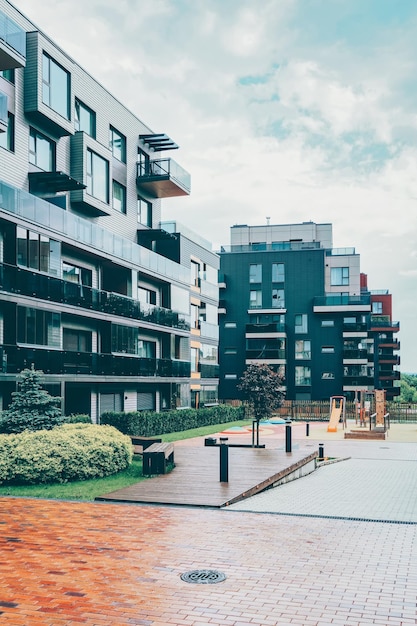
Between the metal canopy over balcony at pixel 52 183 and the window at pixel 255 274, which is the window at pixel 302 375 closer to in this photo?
the window at pixel 255 274

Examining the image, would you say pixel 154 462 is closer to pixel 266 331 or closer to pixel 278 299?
pixel 266 331

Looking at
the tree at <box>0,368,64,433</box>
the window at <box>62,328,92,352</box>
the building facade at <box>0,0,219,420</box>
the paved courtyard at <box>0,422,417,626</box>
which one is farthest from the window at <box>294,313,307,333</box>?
the paved courtyard at <box>0,422,417,626</box>

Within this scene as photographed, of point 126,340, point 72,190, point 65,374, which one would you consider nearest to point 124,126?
point 72,190

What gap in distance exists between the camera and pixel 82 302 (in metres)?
30.5

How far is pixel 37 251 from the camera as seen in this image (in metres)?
26.9

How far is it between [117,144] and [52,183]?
908 cm

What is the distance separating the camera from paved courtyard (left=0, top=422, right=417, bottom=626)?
7.03m

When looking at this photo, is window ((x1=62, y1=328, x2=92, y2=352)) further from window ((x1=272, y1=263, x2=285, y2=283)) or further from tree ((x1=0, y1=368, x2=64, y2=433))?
window ((x1=272, y1=263, x2=285, y2=283))

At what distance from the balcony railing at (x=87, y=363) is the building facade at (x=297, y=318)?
2992 cm

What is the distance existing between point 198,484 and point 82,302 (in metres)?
16.7

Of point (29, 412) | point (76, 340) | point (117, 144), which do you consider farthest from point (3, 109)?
point (117, 144)

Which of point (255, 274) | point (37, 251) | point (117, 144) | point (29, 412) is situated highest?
point (117, 144)

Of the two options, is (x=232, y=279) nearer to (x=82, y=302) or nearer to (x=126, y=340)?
(x=126, y=340)

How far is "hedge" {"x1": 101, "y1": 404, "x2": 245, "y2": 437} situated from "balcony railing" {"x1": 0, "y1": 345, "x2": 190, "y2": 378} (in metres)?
2.27
